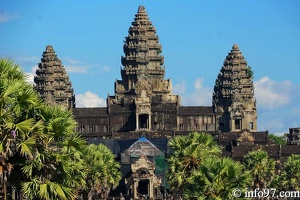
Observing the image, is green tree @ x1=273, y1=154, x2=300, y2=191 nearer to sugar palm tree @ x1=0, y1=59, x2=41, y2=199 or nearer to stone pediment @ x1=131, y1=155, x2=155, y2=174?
stone pediment @ x1=131, y1=155, x2=155, y2=174

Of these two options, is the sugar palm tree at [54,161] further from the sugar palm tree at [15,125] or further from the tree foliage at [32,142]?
the sugar palm tree at [15,125]

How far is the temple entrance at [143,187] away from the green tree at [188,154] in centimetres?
→ 7157

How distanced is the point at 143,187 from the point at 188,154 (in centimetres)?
7797

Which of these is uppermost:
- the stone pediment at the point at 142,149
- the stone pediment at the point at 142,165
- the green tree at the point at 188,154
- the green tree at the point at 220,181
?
the stone pediment at the point at 142,149

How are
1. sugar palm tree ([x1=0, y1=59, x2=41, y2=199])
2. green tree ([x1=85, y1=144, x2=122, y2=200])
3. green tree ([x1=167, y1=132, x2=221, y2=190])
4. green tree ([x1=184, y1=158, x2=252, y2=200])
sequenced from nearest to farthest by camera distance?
sugar palm tree ([x1=0, y1=59, x2=41, y2=199]) < green tree ([x1=184, y1=158, x2=252, y2=200]) < green tree ([x1=167, y1=132, x2=221, y2=190]) < green tree ([x1=85, y1=144, x2=122, y2=200])

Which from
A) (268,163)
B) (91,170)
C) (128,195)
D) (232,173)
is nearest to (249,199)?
(232,173)

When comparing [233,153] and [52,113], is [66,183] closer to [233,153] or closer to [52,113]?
[52,113]

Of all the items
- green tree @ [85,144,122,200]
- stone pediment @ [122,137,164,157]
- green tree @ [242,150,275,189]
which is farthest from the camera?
stone pediment @ [122,137,164,157]

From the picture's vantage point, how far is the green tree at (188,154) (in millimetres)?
96438

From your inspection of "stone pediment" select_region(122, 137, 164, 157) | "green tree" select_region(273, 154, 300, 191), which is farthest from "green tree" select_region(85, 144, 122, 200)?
"stone pediment" select_region(122, 137, 164, 157)

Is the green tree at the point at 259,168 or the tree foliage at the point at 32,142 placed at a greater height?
the green tree at the point at 259,168

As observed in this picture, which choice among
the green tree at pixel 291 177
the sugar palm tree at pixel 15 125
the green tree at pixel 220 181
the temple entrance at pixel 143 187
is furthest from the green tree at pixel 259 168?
the sugar palm tree at pixel 15 125

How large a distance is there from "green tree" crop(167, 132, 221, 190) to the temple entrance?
71574 millimetres

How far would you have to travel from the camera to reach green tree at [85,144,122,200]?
115 meters
